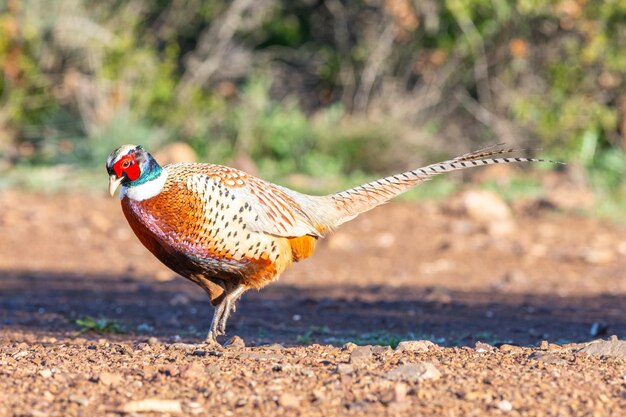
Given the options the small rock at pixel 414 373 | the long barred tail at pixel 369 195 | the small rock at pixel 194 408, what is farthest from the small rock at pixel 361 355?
the long barred tail at pixel 369 195

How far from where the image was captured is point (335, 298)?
868 centimetres

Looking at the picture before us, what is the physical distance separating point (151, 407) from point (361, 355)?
1.25 meters

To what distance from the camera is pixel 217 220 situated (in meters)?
6.14

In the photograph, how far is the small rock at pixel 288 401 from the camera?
4211mm

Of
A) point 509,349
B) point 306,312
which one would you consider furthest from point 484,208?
point 509,349

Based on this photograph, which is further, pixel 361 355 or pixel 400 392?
pixel 361 355

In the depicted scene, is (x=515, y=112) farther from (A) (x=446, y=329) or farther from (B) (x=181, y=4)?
(A) (x=446, y=329)

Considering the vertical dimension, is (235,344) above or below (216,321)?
below

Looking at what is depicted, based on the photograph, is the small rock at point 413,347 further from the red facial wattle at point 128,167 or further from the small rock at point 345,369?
the red facial wattle at point 128,167

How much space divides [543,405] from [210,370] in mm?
A: 1426

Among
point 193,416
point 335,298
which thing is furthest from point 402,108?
point 193,416

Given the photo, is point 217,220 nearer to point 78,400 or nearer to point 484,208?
point 78,400

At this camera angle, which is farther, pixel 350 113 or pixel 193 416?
pixel 350 113

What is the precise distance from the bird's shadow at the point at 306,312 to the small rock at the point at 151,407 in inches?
92.5
